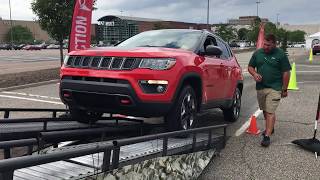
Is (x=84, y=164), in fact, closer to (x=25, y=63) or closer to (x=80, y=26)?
(x=80, y=26)

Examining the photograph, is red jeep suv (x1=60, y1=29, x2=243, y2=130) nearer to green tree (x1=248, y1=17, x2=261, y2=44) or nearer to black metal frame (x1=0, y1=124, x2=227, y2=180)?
black metal frame (x1=0, y1=124, x2=227, y2=180)

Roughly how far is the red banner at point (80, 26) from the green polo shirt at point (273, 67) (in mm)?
4242

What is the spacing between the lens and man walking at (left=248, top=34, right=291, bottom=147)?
6.99 m

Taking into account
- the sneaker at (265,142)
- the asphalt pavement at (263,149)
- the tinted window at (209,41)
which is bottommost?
the asphalt pavement at (263,149)

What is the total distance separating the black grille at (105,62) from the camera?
541 centimetres

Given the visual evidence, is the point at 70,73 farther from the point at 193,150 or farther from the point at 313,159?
the point at 313,159

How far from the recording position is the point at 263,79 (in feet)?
23.4

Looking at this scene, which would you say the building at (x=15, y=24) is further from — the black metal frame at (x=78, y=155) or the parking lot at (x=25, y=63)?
the black metal frame at (x=78, y=155)

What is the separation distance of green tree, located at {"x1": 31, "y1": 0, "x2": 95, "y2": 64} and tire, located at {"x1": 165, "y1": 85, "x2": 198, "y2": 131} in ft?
43.6

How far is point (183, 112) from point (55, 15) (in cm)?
1398

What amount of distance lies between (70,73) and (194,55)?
179 cm

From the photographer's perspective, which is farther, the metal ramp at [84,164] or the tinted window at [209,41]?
the tinted window at [209,41]

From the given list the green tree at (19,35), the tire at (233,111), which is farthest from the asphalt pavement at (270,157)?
the green tree at (19,35)

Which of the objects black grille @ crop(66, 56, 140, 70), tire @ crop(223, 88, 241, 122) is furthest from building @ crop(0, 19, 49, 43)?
A: black grille @ crop(66, 56, 140, 70)
